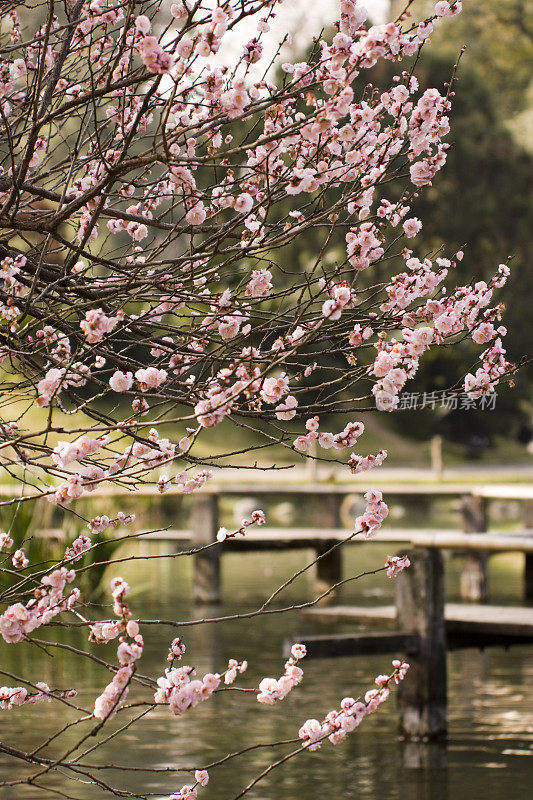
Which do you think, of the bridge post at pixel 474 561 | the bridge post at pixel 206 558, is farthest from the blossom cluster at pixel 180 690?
the bridge post at pixel 474 561

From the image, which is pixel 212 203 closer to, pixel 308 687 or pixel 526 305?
pixel 308 687

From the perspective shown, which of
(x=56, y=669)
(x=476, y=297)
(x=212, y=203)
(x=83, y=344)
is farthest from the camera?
(x=56, y=669)

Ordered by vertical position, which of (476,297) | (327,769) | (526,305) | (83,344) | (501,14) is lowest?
(327,769)

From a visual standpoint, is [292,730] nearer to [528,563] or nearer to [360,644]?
[360,644]

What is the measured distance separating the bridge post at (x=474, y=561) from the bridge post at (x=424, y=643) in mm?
6465

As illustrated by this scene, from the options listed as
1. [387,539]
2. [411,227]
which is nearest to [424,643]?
[411,227]

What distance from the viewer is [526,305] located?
36688mm

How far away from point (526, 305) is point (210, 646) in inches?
1052

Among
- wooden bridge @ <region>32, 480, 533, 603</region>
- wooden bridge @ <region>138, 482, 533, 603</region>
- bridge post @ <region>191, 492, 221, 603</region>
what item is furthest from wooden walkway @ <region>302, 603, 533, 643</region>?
bridge post @ <region>191, 492, 221, 603</region>

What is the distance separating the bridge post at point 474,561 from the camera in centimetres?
1454

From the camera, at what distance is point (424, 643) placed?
26.5 ft

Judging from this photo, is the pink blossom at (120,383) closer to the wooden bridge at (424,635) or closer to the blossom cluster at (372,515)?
the blossom cluster at (372,515)

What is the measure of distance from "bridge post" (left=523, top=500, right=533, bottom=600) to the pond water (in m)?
2.64

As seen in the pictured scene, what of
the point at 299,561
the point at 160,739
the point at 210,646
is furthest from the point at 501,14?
the point at 160,739
